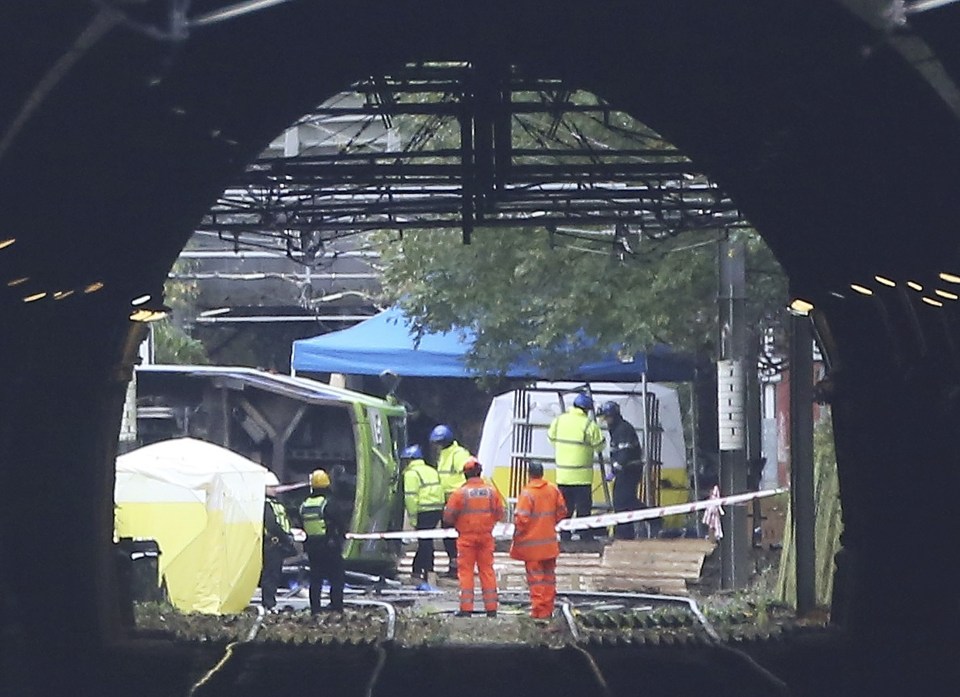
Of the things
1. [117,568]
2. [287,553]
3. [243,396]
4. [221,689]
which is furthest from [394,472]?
[221,689]

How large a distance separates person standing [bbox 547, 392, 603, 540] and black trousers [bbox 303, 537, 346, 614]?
15.5ft

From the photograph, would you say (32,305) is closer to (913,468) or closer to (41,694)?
(41,694)

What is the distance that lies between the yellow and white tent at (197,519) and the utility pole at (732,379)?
15.3 ft

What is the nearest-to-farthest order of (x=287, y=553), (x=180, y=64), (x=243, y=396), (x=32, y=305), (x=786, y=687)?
1. (x=180, y=64)
2. (x=32, y=305)
3. (x=786, y=687)
4. (x=287, y=553)
5. (x=243, y=396)

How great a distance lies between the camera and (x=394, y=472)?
25.6 metres

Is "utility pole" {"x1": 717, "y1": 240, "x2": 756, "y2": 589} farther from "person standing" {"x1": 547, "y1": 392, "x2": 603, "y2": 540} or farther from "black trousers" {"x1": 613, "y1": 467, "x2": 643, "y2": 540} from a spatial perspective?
"black trousers" {"x1": 613, "y1": 467, "x2": 643, "y2": 540}

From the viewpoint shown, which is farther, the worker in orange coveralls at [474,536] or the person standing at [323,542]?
the person standing at [323,542]

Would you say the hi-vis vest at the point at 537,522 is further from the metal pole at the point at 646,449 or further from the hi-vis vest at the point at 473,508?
the metal pole at the point at 646,449

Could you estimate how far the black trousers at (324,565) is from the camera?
783 inches

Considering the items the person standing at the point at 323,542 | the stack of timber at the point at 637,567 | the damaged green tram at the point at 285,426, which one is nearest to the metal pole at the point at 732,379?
the stack of timber at the point at 637,567

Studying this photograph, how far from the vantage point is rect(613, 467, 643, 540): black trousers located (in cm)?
2530

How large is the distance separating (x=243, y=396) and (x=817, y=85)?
49.5ft

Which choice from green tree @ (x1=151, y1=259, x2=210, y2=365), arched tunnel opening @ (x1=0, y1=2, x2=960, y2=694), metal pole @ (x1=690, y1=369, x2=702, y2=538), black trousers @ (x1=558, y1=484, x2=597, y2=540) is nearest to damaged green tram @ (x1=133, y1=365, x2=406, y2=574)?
black trousers @ (x1=558, y1=484, x2=597, y2=540)

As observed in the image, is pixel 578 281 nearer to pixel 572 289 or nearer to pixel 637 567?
pixel 572 289
